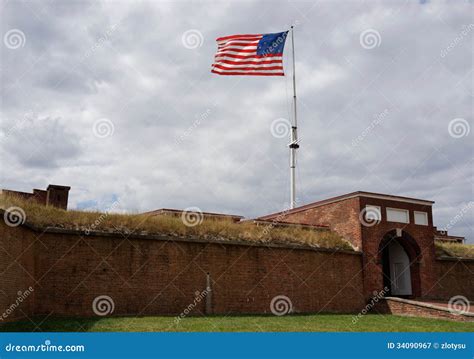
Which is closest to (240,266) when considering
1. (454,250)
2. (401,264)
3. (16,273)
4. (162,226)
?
(162,226)

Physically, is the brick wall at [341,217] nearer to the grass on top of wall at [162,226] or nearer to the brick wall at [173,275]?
the grass on top of wall at [162,226]

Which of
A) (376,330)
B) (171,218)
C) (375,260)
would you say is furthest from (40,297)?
(375,260)

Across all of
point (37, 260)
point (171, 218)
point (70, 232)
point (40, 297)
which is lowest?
point (40, 297)

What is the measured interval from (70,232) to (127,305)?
2.93 meters

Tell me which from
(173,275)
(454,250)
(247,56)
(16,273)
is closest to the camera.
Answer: (16,273)

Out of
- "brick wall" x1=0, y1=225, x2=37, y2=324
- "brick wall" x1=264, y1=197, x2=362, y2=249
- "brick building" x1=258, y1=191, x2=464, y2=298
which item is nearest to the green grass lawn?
"brick wall" x1=0, y1=225, x2=37, y2=324

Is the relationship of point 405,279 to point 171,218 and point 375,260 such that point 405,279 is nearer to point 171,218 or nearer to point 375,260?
point 375,260

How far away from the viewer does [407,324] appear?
17.1m

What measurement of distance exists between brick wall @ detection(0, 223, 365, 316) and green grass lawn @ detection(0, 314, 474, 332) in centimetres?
117

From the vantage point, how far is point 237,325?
1427 cm

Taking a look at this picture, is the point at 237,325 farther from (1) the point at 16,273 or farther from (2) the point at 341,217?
(2) the point at 341,217

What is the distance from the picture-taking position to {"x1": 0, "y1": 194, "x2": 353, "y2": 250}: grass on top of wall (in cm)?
1557

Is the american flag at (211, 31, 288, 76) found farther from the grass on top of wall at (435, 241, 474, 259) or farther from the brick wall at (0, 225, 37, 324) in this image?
the grass on top of wall at (435, 241, 474, 259)

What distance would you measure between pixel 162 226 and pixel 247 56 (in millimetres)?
7604
